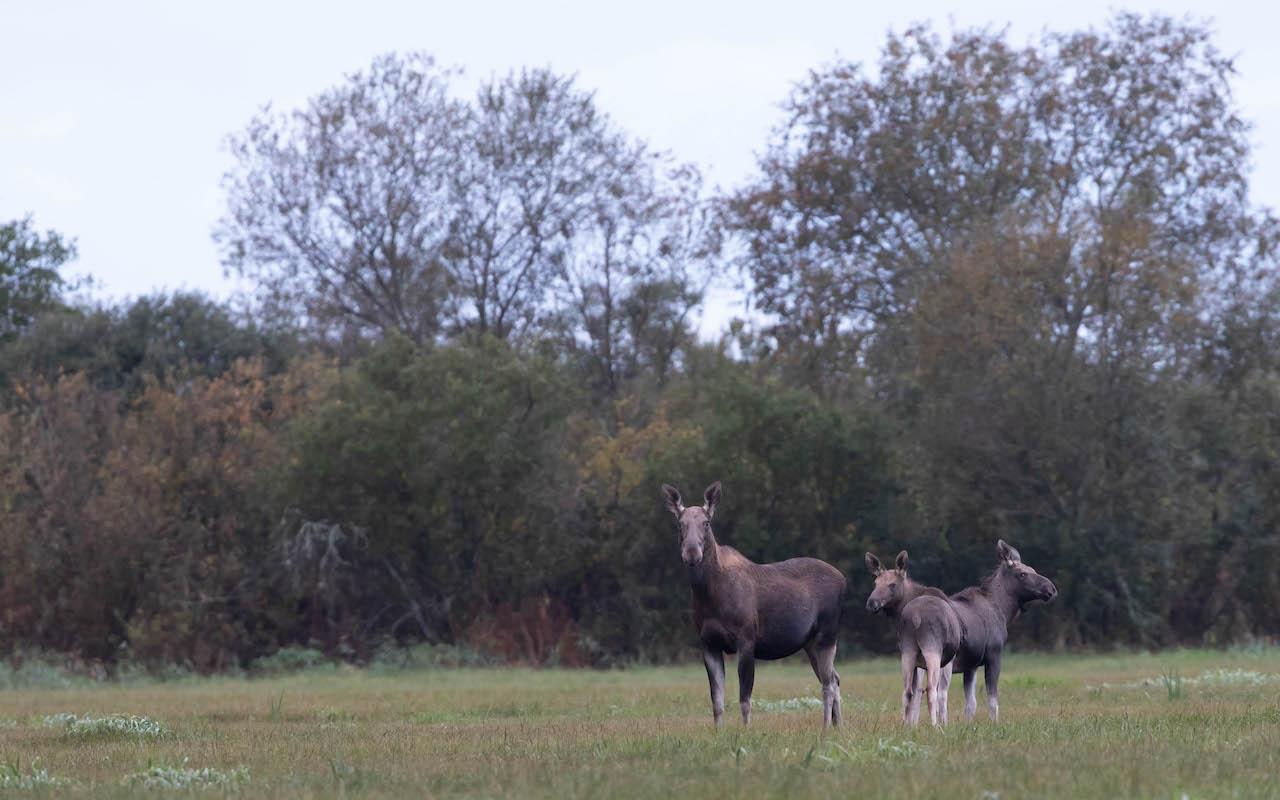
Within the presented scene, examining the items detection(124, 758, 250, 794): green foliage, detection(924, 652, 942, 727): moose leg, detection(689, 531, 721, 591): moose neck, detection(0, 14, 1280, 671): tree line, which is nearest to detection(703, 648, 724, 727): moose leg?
detection(689, 531, 721, 591): moose neck

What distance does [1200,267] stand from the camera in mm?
45250

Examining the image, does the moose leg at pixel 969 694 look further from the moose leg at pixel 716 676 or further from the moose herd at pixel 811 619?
the moose leg at pixel 716 676

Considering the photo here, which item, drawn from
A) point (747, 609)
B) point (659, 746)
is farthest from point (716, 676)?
point (659, 746)

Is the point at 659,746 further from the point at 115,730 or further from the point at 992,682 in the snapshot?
the point at 115,730

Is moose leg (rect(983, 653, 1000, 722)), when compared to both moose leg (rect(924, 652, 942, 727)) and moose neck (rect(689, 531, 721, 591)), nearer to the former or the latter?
moose leg (rect(924, 652, 942, 727))

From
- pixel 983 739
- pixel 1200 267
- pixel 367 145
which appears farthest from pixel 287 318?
pixel 983 739

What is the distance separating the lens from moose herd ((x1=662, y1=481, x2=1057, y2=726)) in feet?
50.6

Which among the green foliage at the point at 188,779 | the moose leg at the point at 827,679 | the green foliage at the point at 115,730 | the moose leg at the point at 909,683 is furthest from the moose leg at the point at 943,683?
the green foliage at the point at 115,730

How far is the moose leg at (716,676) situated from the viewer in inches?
619

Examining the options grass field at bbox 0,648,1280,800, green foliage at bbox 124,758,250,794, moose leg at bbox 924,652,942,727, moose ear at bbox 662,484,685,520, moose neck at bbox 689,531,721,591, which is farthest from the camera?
moose ear at bbox 662,484,685,520

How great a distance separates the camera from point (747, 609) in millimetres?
16047

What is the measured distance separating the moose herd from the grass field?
464 mm

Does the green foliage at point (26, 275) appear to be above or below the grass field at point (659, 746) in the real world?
above

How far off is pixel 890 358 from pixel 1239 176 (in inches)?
459
